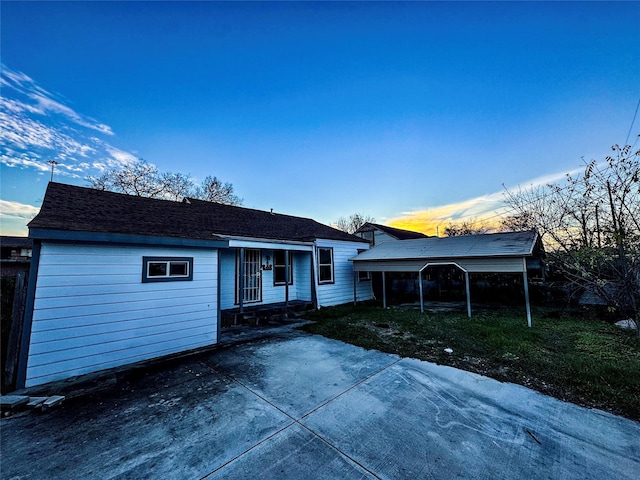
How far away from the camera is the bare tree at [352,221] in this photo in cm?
3497

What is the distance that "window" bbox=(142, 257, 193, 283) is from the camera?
5.11 meters

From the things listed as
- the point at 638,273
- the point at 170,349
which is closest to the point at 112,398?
the point at 170,349

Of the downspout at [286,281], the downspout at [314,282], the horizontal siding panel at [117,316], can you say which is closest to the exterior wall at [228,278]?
the downspout at [286,281]

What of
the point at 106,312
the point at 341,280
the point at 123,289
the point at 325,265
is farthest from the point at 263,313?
the point at 106,312

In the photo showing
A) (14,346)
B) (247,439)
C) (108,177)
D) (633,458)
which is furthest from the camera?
(108,177)

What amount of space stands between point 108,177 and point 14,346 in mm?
18586

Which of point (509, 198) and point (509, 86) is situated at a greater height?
point (509, 86)

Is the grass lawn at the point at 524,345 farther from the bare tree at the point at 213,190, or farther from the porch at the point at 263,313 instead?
the bare tree at the point at 213,190

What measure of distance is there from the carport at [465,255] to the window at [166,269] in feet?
23.2

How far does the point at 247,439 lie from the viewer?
261 centimetres

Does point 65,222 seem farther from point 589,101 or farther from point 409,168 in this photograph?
point 589,101

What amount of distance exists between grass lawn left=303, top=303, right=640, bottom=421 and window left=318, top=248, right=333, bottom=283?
6.06 ft

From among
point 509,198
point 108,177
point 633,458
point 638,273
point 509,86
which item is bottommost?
point 633,458

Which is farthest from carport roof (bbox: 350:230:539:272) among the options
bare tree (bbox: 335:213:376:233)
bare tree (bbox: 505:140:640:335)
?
bare tree (bbox: 335:213:376:233)
